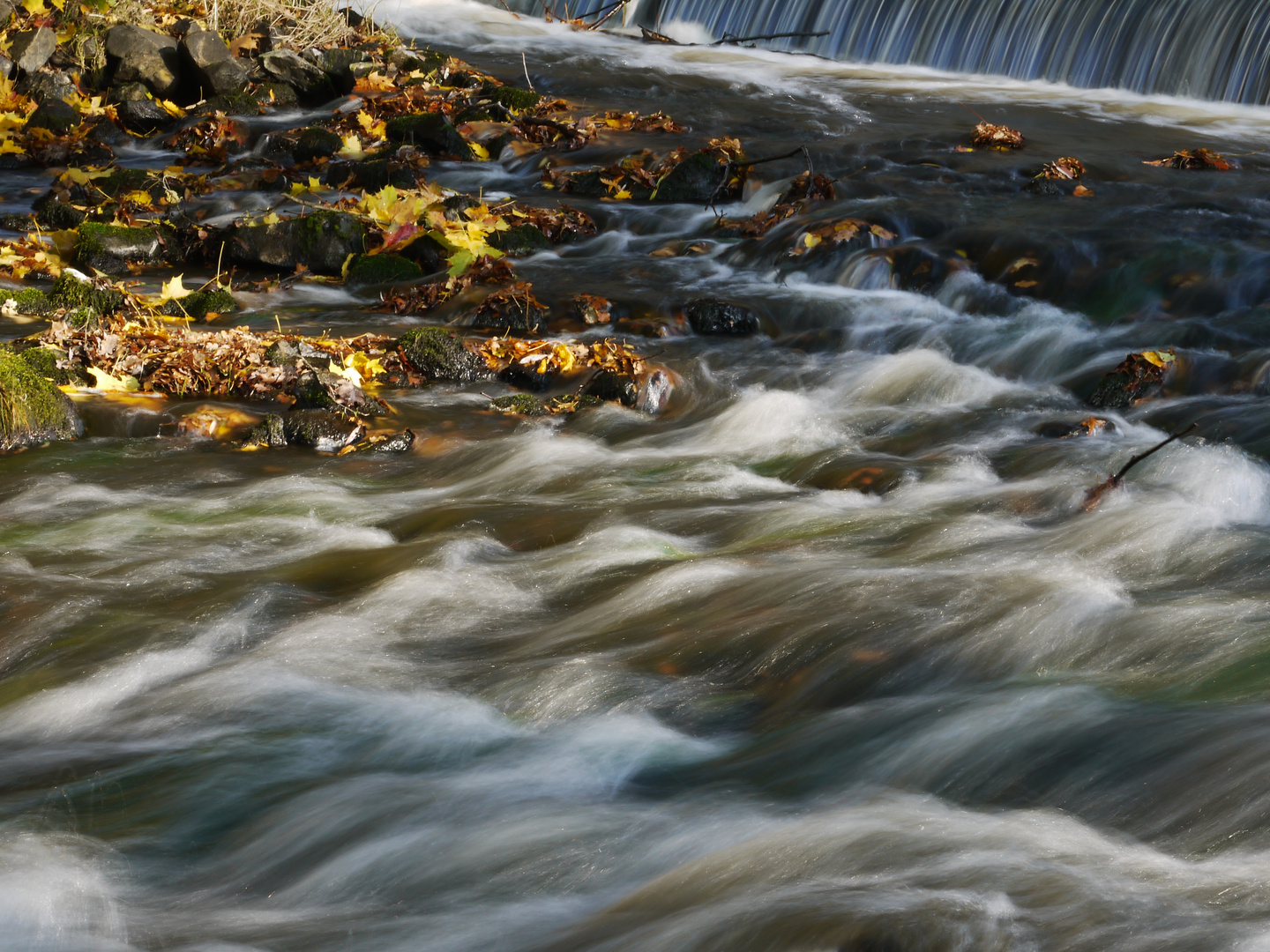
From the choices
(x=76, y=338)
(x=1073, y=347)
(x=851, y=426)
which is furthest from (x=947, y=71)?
(x=76, y=338)

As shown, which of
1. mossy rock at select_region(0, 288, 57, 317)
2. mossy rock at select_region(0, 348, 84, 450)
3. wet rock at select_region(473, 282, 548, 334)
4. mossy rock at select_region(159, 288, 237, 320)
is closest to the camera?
mossy rock at select_region(0, 348, 84, 450)

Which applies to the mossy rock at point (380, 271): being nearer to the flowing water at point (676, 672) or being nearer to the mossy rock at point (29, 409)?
the flowing water at point (676, 672)

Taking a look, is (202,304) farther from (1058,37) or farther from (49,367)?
(1058,37)

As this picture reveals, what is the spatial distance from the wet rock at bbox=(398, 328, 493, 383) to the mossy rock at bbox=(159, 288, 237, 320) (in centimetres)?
161

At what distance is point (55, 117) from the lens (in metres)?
13.4

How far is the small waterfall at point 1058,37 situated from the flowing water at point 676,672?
27.8 ft

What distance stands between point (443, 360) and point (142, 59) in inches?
382

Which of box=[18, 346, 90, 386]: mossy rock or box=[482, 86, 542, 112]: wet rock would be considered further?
box=[482, 86, 542, 112]: wet rock

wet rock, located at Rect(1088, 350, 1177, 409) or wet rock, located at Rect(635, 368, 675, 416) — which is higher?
wet rock, located at Rect(1088, 350, 1177, 409)

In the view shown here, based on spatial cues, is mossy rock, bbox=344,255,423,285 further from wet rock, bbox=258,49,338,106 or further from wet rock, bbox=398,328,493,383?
wet rock, bbox=258,49,338,106

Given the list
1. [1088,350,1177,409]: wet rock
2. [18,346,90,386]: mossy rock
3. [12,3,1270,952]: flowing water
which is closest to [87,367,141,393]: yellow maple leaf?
[18,346,90,386]: mossy rock

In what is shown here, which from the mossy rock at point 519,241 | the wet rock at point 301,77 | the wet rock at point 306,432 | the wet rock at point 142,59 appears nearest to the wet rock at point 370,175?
the mossy rock at point 519,241

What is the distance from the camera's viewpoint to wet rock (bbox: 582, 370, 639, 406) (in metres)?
6.54

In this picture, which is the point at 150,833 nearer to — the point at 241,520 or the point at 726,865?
the point at 726,865
